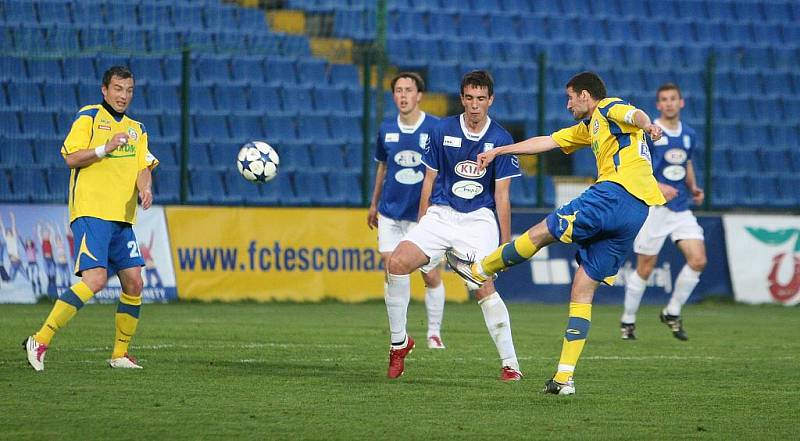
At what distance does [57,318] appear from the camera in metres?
8.81

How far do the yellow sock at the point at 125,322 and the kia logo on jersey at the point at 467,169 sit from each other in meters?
2.41

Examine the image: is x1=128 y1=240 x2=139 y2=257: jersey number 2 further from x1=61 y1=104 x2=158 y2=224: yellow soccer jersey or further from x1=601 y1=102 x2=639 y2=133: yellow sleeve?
x1=601 y1=102 x2=639 y2=133: yellow sleeve

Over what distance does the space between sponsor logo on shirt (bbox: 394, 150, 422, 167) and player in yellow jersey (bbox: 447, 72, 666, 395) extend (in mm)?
3438

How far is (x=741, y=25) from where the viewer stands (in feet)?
85.3

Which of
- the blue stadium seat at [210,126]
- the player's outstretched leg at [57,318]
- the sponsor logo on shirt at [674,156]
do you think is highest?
the blue stadium seat at [210,126]

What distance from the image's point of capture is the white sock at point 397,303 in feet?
28.8

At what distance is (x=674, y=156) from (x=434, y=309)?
3363mm

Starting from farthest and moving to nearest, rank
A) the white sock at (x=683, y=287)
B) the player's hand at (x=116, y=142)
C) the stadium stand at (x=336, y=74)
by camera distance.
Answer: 1. the stadium stand at (x=336, y=74)
2. the white sock at (x=683, y=287)
3. the player's hand at (x=116, y=142)

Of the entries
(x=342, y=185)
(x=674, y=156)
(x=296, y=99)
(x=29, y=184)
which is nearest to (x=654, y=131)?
(x=674, y=156)

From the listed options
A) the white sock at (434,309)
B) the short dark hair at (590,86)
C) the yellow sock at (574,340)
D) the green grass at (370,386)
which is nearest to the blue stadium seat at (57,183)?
the green grass at (370,386)

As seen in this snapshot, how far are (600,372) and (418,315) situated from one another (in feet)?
19.8

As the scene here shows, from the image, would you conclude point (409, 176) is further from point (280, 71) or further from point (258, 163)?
point (280, 71)

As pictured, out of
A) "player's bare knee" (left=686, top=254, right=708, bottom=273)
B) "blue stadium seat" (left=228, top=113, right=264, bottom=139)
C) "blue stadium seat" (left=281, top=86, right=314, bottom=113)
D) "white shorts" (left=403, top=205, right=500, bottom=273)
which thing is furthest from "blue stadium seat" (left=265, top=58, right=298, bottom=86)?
"white shorts" (left=403, top=205, right=500, bottom=273)

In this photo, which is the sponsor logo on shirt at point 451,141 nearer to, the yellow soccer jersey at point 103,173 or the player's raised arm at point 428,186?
the player's raised arm at point 428,186
